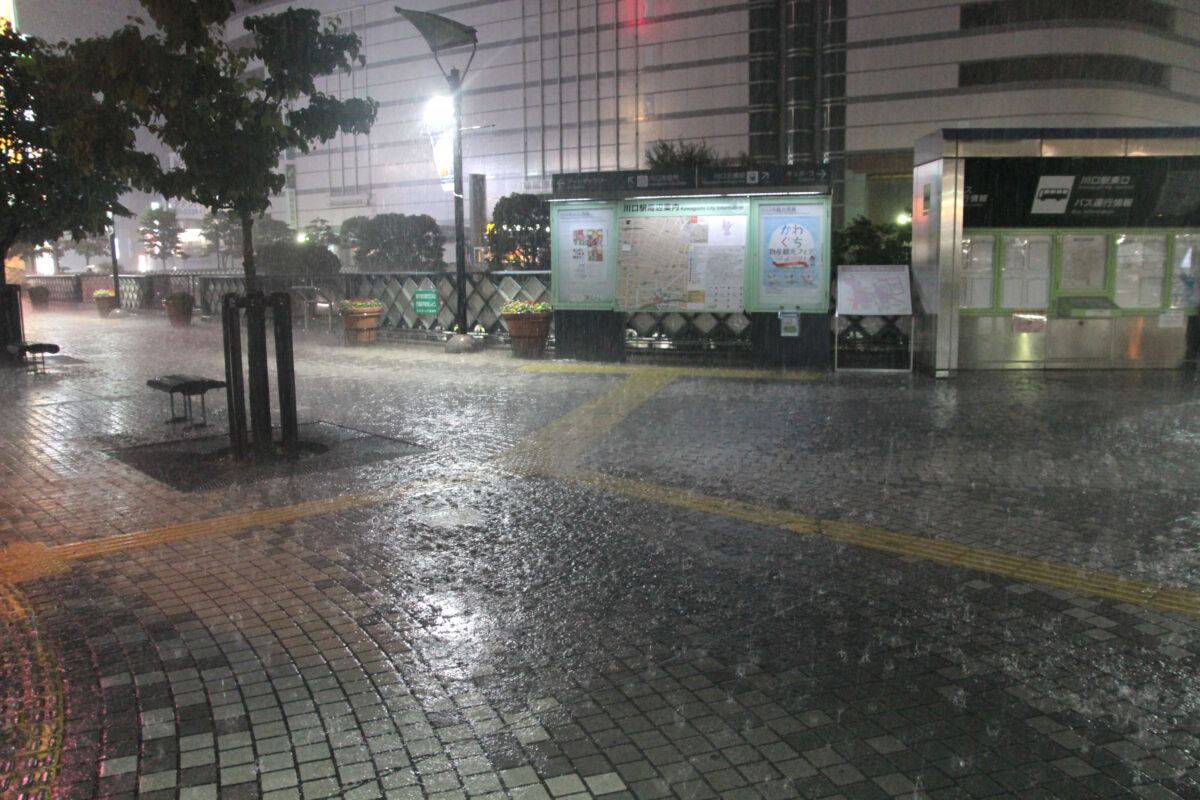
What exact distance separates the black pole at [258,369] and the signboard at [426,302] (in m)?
12.0

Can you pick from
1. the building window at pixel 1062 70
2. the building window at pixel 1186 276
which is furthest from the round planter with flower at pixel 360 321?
the building window at pixel 1062 70

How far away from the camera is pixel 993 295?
14344 mm

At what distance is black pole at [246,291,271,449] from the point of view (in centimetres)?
854

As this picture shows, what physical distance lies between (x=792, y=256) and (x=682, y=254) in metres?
1.86

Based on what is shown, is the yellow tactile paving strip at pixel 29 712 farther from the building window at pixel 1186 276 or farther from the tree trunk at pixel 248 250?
the building window at pixel 1186 276

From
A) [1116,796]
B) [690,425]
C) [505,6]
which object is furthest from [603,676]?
[505,6]

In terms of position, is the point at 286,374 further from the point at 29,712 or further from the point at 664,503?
the point at 29,712

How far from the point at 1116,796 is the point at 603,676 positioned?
6.96 ft

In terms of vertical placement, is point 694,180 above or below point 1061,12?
below

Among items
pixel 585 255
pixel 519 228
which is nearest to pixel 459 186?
pixel 585 255

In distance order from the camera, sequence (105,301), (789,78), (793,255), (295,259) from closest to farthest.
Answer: (793,255), (105,301), (295,259), (789,78)

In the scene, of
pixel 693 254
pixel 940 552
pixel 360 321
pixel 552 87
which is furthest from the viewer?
pixel 552 87

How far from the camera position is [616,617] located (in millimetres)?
4965

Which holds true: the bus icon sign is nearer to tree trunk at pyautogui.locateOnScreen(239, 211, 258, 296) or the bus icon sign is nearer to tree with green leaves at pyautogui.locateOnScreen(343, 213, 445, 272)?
tree trunk at pyautogui.locateOnScreen(239, 211, 258, 296)
